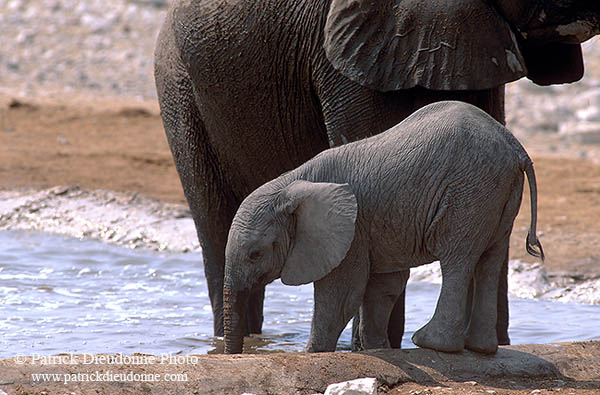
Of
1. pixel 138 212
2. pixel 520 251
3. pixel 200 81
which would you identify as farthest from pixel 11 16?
pixel 200 81

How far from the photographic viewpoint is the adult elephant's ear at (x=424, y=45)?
154 inches

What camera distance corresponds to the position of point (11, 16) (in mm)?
17578

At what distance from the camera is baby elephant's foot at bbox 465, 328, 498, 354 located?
355 centimetres

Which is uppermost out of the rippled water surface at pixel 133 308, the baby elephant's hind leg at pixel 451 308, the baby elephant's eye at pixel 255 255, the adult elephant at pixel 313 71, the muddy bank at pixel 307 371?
the adult elephant at pixel 313 71

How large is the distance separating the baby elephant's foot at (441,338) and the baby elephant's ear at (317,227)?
371mm

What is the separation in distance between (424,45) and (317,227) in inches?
35.4

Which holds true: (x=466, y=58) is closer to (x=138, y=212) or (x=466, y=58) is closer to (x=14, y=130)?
(x=138, y=212)

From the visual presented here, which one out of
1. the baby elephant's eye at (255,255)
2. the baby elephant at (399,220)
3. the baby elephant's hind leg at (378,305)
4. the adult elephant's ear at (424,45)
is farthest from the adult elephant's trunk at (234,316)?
the adult elephant's ear at (424,45)

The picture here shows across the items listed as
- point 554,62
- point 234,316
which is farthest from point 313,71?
point 234,316

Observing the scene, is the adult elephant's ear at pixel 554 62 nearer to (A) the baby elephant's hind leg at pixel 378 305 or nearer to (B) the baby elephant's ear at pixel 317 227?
(A) the baby elephant's hind leg at pixel 378 305

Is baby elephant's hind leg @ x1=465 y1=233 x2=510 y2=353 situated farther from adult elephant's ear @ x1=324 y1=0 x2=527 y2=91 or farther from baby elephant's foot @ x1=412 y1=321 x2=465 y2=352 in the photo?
adult elephant's ear @ x1=324 y1=0 x2=527 y2=91

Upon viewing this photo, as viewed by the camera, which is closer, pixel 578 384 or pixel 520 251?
pixel 578 384

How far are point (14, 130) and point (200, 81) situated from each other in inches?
314

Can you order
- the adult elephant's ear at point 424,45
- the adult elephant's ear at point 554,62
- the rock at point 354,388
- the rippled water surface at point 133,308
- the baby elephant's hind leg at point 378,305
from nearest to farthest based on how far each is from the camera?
the rock at point 354,388
the baby elephant's hind leg at point 378,305
the adult elephant's ear at point 424,45
the adult elephant's ear at point 554,62
the rippled water surface at point 133,308
